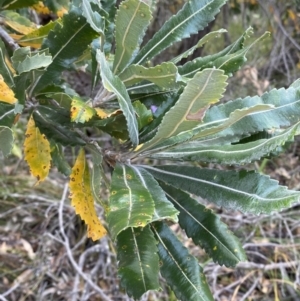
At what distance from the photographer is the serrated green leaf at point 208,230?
0.69 m

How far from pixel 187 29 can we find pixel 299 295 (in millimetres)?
1538

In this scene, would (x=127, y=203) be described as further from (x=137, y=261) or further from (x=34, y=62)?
(x=34, y=62)

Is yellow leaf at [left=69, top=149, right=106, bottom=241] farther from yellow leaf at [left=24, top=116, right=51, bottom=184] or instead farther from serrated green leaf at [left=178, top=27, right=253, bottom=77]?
serrated green leaf at [left=178, top=27, right=253, bottom=77]

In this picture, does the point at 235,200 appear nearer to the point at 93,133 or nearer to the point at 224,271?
the point at 224,271

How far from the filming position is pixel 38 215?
2121mm

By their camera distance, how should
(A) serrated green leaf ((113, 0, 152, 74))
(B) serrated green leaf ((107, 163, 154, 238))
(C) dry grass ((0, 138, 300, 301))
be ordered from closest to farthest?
1. (B) serrated green leaf ((107, 163, 154, 238))
2. (A) serrated green leaf ((113, 0, 152, 74))
3. (C) dry grass ((0, 138, 300, 301))

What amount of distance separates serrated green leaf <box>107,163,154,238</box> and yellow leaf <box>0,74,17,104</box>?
199 mm

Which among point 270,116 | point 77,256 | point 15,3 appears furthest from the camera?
point 77,256

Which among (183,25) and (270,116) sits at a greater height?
(183,25)

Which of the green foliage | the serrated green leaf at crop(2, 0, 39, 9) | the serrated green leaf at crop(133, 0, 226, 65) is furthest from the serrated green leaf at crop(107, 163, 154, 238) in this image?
the serrated green leaf at crop(2, 0, 39, 9)

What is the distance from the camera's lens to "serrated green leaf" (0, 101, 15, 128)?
2.14ft

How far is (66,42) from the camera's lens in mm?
690

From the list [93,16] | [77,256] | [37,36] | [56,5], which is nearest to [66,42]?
[93,16]

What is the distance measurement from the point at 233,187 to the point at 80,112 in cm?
27
